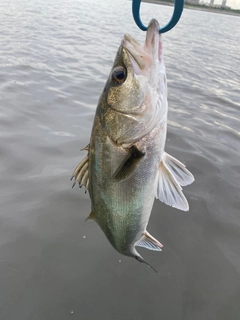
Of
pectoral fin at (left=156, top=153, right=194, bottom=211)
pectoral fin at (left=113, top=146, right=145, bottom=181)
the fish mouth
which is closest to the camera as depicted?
the fish mouth

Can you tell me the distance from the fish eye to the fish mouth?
63 millimetres

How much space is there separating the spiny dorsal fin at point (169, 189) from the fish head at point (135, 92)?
39cm

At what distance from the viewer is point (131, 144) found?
1765mm

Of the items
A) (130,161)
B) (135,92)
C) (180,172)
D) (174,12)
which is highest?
(174,12)

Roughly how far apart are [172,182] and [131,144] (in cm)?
45

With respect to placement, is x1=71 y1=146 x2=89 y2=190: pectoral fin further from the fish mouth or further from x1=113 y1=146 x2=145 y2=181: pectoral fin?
the fish mouth

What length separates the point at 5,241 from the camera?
3400 millimetres

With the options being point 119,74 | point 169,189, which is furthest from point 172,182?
point 119,74

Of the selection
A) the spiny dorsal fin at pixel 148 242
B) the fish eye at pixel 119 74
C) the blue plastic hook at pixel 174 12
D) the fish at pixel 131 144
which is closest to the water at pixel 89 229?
the spiny dorsal fin at pixel 148 242

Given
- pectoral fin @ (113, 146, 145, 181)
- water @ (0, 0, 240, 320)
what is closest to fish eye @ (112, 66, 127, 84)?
pectoral fin @ (113, 146, 145, 181)

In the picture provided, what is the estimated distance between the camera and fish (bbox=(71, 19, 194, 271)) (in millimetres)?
1700

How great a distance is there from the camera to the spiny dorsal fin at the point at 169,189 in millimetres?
2008

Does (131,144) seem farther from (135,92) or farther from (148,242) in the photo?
(148,242)

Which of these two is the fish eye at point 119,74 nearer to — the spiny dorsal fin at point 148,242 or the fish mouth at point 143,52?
the fish mouth at point 143,52
